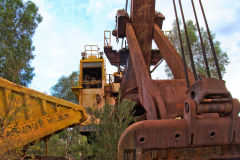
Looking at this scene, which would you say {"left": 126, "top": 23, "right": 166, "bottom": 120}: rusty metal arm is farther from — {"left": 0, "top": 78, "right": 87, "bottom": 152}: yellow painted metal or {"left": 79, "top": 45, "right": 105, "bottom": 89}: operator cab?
{"left": 79, "top": 45, "right": 105, "bottom": 89}: operator cab

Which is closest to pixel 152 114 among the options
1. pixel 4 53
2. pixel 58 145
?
pixel 58 145

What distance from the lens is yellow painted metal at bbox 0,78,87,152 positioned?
12.0 ft

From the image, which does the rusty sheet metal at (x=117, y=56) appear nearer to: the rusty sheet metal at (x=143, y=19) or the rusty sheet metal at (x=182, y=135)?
the rusty sheet metal at (x=143, y=19)

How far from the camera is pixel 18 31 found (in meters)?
17.8

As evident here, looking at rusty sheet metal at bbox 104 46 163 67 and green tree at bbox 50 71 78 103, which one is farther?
green tree at bbox 50 71 78 103

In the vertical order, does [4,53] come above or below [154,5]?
above

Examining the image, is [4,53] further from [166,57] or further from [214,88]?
[214,88]

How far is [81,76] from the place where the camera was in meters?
10.6

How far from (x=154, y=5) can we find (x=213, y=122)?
3.32 metres

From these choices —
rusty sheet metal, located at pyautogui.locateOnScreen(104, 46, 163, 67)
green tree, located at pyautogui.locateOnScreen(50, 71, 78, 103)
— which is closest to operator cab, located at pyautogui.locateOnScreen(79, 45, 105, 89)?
rusty sheet metal, located at pyautogui.locateOnScreen(104, 46, 163, 67)

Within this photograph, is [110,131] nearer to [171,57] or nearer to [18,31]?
[171,57]

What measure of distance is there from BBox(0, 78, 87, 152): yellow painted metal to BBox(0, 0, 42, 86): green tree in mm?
12521

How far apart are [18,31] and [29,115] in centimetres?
1619

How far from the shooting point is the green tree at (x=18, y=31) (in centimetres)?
1628
